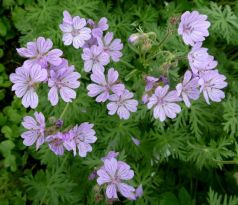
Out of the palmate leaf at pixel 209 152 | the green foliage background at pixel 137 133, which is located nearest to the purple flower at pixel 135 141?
the green foliage background at pixel 137 133

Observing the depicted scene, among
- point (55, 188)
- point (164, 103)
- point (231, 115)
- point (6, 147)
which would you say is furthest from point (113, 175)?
point (6, 147)

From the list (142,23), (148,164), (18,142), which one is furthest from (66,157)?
(142,23)

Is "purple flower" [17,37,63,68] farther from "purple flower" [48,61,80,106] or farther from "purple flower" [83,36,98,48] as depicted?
"purple flower" [83,36,98,48]

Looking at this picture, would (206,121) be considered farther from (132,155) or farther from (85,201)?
(85,201)

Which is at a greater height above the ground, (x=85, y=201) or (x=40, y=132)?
(x=40, y=132)

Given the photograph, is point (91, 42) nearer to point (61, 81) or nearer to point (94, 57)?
point (94, 57)

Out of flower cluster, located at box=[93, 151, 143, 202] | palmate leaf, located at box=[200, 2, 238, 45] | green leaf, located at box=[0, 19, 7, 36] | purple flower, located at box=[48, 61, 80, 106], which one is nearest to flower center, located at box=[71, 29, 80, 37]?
purple flower, located at box=[48, 61, 80, 106]

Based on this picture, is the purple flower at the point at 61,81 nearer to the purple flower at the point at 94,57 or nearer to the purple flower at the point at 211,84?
the purple flower at the point at 94,57
